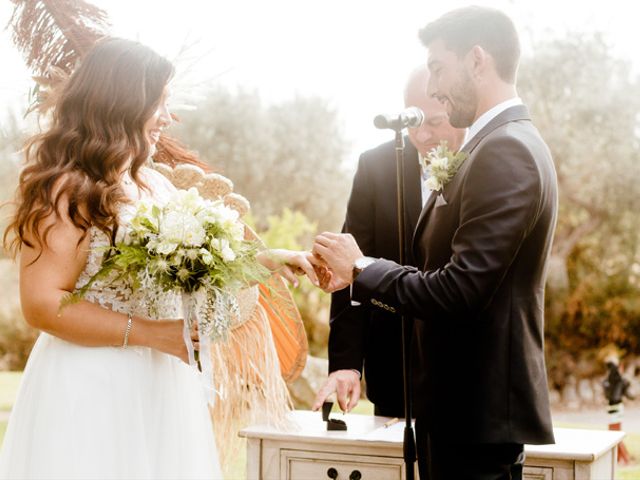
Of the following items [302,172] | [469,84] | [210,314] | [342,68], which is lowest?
[210,314]

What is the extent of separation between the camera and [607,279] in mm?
8711

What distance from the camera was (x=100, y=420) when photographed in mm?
2104

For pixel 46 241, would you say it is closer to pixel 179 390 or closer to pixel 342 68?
pixel 179 390

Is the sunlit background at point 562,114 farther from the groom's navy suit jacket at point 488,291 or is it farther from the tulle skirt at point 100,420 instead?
the groom's navy suit jacket at point 488,291

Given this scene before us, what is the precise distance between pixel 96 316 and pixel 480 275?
0.89 meters

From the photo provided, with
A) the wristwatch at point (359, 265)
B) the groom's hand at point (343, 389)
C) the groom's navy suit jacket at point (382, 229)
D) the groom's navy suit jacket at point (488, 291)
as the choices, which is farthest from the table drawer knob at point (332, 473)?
the wristwatch at point (359, 265)

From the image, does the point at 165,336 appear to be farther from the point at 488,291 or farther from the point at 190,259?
the point at 488,291

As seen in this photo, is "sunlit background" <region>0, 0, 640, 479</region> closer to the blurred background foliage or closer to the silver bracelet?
the blurred background foliage

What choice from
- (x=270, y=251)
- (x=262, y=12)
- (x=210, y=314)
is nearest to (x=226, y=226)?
(x=210, y=314)

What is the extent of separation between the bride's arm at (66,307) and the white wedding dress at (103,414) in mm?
50

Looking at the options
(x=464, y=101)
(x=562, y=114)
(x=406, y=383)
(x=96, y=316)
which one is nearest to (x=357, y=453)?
(x=406, y=383)

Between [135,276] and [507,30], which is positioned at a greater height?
[507,30]

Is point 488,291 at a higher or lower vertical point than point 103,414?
higher

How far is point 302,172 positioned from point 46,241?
744 cm
